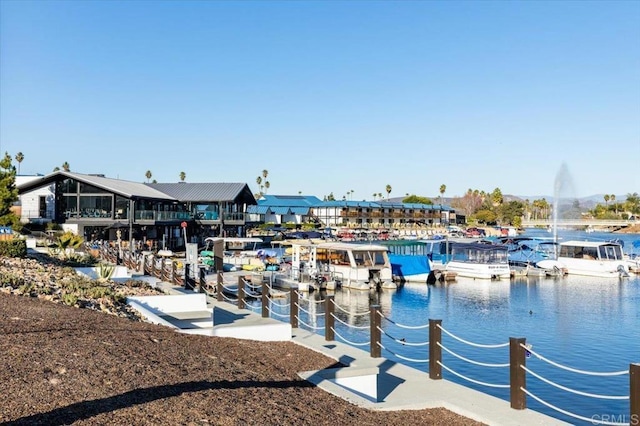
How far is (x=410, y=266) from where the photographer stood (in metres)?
46.7

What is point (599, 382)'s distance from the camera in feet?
61.9

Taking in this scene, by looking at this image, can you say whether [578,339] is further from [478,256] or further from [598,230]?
[598,230]

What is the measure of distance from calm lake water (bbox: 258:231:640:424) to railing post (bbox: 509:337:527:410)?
16.1 ft

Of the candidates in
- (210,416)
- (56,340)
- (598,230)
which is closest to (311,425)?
(210,416)

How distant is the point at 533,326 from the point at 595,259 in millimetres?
26440

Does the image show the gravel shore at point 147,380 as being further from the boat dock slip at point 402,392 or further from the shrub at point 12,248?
the shrub at point 12,248

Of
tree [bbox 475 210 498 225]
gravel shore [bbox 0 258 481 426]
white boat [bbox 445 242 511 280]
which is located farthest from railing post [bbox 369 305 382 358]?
tree [bbox 475 210 498 225]

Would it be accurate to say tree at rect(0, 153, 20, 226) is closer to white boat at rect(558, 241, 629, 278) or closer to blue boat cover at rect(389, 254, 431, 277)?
blue boat cover at rect(389, 254, 431, 277)

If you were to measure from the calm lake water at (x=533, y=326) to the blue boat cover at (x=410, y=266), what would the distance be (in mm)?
1319

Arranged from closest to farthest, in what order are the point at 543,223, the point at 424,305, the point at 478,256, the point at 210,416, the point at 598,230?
the point at 210,416, the point at 424,305, the point at 478,256, the point at 543,223, the point at 598,230

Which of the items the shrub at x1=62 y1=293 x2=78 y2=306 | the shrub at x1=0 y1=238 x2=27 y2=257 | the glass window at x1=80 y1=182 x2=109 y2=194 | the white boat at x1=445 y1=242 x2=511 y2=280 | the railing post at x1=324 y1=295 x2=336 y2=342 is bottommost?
the white boat at x1=445 y1=242 x2=511 y2=280

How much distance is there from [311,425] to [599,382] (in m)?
15.1

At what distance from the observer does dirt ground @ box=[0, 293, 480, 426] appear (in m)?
6.71

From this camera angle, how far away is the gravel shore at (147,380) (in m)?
6.73
